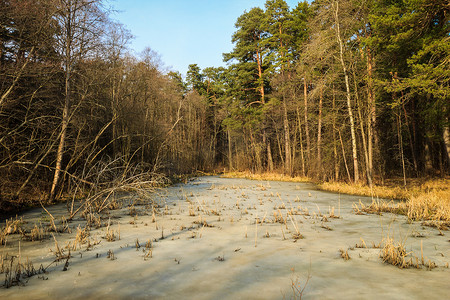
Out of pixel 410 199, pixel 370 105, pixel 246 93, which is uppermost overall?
pixel 246 93

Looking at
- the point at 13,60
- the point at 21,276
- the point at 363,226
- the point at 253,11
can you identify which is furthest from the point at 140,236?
the point at 253,11

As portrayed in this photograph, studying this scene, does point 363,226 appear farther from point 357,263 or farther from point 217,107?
point 217,107

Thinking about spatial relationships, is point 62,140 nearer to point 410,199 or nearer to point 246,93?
point 410,199

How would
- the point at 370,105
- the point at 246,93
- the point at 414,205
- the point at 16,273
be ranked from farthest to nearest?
the point at 246,93 < the point at 370,105 < the point at 414,205 < the point at 16,273

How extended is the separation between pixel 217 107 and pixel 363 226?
3240 centimetres

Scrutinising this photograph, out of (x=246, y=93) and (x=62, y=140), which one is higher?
(x=246, y=93)

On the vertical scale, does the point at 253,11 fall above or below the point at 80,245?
above

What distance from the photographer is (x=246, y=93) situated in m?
26.8

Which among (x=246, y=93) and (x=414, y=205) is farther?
(x=246, y=93)

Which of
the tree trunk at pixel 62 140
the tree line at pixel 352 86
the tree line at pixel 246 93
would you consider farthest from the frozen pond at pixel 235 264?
the tree line at pixel 352 86

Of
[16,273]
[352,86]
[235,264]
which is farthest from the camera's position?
[352,86]

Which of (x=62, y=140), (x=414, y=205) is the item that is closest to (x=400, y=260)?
(x=414, y=205)

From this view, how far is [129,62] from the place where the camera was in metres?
15.0

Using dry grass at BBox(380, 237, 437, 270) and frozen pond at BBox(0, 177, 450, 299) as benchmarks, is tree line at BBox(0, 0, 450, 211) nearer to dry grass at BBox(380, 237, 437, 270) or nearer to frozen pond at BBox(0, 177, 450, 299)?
frozen pond at BBox(0, 177, 450, 299)
